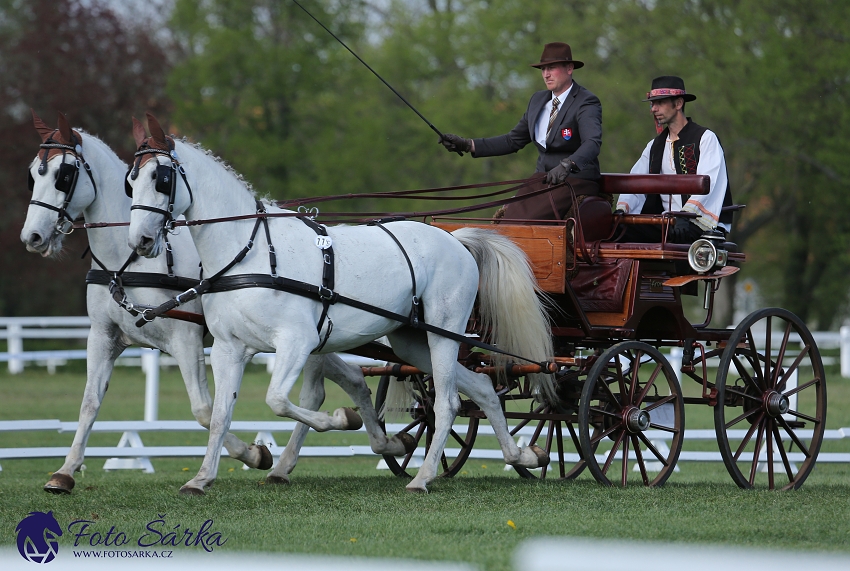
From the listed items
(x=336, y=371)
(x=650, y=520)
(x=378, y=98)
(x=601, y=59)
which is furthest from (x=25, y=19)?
(x=650, y=520)

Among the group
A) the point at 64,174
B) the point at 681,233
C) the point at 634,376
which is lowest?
the point at 634,376

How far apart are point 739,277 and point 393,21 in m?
12.6

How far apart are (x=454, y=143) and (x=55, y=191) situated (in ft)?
8.64

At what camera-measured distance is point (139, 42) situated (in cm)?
2405

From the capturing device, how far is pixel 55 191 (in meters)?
6.83

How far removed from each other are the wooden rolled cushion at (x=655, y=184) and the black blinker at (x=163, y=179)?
2.98 meters

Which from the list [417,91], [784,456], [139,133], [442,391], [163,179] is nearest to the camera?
[163,179]

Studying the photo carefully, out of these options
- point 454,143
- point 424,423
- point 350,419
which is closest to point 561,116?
point 454,143

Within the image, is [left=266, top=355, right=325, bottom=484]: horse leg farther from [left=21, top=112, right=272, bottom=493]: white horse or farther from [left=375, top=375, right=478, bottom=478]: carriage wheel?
[left=375, top=375, right=478, bottom=478]: carriage wheel

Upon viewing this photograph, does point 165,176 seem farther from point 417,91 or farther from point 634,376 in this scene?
point 417,91

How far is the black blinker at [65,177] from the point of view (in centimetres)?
681

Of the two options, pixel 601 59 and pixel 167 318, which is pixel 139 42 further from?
pixel 167 318

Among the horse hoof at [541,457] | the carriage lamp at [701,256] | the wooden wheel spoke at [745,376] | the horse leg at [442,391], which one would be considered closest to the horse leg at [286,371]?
the horse leg at [442,391]

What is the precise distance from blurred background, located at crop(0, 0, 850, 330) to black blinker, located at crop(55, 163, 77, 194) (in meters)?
15.8
